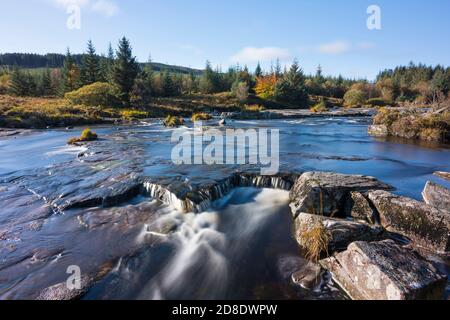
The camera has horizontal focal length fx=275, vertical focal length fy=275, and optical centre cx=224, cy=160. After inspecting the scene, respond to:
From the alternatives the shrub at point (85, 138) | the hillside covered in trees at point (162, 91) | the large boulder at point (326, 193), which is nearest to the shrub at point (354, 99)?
the hillside covered in trees at point (162, 91)

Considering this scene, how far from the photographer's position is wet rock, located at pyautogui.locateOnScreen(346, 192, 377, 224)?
832 centimetres

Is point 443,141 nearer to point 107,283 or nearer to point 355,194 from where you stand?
point 355,194

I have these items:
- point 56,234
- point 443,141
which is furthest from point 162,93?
point 56,234

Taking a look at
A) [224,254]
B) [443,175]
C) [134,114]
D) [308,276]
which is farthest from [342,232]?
[134,114]

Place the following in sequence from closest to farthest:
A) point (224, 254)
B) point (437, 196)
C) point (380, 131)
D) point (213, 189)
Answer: point (224, 254), point (437, 196), point (213, 189), point (380, 131)

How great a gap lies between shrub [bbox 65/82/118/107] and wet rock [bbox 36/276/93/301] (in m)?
50.2

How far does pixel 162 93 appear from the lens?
7031cm

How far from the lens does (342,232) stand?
7.00 metres

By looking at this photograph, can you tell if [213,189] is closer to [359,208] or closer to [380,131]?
[359,208]

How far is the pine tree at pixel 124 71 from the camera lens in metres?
52.8

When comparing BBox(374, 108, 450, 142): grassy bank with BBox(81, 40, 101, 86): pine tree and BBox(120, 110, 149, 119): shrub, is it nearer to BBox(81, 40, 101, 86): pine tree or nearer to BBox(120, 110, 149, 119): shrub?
BBox(120, 110, 149, 119): shrub

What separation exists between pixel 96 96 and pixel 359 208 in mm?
52711
